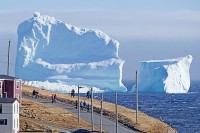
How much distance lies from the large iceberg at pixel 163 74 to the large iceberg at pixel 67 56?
4870 mm

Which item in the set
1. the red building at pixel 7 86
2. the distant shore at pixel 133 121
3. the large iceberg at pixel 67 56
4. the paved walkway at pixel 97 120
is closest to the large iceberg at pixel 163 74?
the large iceberg at pixel 67 56

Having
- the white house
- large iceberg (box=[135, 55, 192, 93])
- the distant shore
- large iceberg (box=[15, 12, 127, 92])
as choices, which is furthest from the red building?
large iceberg (box=[135, 55, 192, 93])

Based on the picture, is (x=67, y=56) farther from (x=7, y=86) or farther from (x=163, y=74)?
(x=7, y=86)

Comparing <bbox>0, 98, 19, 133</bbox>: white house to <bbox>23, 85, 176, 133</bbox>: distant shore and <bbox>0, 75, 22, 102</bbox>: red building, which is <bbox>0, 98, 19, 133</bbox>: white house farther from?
<bbox>23, 85, 176, 133</bbox>: distant shore

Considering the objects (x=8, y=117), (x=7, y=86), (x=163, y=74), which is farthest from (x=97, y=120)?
(x=163, y=74)

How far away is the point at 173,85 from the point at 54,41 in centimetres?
2388

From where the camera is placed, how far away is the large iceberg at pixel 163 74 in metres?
138

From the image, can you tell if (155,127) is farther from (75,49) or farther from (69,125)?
(75,49)

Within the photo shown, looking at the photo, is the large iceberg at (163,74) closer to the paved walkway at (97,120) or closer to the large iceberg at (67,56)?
the large iceberg at (67,56)

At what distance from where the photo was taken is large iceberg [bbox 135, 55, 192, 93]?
13838cm

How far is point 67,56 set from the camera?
14425 cm

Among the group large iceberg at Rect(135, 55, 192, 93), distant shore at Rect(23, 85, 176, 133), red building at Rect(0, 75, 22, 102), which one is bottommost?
distant shore at Rect(23, 85, 176, 133)

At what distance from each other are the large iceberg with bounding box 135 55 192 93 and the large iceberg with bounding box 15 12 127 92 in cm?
487

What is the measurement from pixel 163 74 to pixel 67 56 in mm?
18679
